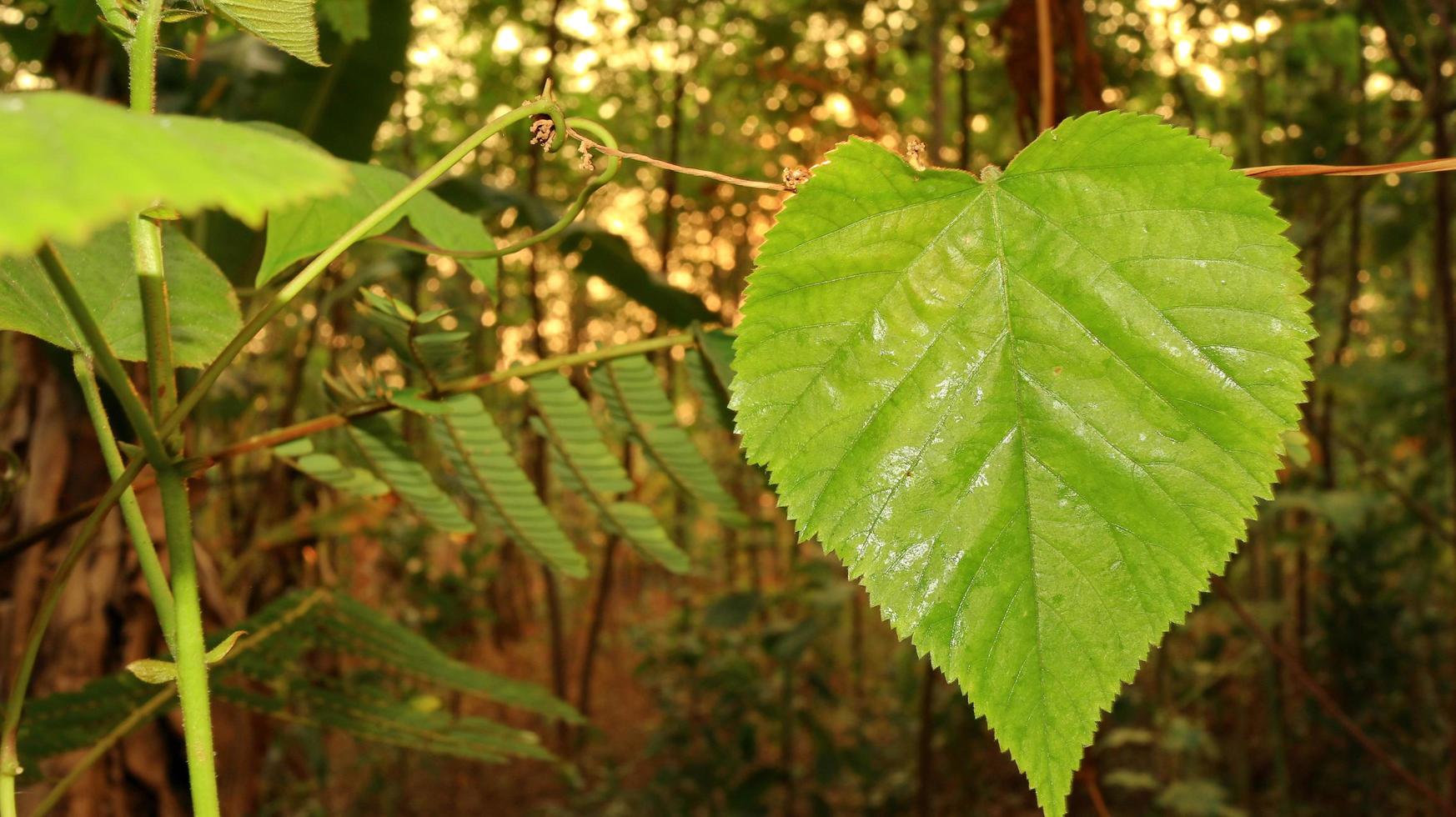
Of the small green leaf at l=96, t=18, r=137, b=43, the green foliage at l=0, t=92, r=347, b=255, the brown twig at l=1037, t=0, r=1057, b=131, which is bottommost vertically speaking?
the green foliage at l=0, t=92, r=347, b=255

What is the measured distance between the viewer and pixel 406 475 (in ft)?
2.23

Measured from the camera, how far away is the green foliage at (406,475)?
659 millimetres

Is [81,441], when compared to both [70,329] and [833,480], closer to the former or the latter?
[70,329]

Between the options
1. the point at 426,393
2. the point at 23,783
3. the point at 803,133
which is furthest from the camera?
the point at 803,133

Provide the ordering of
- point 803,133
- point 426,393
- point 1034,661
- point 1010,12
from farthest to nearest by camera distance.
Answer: point 803,133, point 1010,12, point 426,393, point 1034,661

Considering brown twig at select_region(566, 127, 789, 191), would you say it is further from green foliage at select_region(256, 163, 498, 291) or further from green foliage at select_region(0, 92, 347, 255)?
green foliage at select_region(0, 92, 347, 255)

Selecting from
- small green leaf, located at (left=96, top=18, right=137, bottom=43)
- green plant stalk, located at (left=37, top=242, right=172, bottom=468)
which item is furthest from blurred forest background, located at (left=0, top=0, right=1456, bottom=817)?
small green leaf, located at (left=96, top=18, right=137, bottom=43)

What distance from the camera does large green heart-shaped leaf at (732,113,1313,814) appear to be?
37cm

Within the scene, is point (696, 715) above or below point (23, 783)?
below

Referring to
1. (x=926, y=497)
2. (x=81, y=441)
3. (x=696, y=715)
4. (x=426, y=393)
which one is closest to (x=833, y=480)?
(x=926, y=497)

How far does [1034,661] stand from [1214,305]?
0.52ft

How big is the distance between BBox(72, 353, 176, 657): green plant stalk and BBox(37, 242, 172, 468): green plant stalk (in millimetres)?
26

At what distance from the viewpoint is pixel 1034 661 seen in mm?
364

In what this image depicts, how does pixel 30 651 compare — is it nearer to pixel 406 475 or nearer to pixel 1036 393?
pixel 406 475
